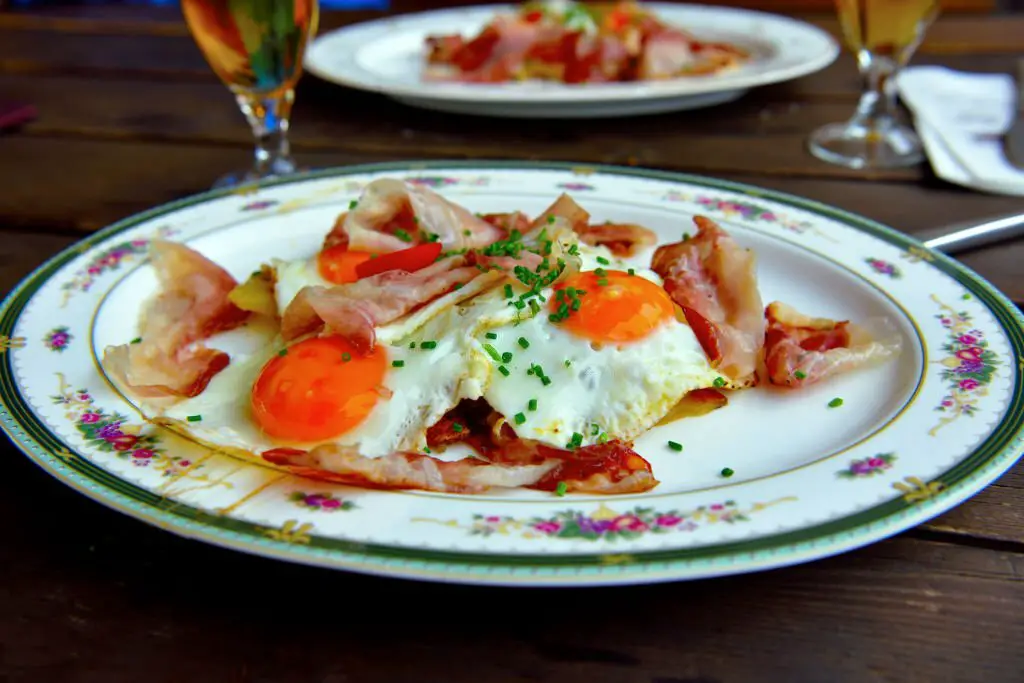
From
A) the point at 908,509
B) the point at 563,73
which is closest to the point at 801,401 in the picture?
the point at 908,509

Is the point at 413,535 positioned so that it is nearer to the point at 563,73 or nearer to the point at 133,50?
the point at 563,73

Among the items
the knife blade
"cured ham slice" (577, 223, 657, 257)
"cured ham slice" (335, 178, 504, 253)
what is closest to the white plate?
the knife blade

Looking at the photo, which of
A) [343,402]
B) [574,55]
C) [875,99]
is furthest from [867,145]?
[343,402]

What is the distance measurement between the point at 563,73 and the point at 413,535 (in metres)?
2.12

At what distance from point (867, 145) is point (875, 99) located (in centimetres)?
18

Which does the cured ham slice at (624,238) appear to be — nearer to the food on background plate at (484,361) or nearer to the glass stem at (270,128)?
the food on background plate at (484,361)

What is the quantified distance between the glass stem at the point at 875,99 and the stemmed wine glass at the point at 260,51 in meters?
1.53

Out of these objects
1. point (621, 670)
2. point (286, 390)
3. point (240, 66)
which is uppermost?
point (240, 66)

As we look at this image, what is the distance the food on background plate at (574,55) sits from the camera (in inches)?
110

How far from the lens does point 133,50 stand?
3719mm

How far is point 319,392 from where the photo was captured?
128 centimetres

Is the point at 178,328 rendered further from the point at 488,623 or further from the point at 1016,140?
the point at 1016,140

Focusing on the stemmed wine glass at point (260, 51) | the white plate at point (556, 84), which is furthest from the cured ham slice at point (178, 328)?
the white plate at point (556, 84)

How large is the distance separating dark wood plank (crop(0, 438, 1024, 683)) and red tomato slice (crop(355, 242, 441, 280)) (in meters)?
0.57
